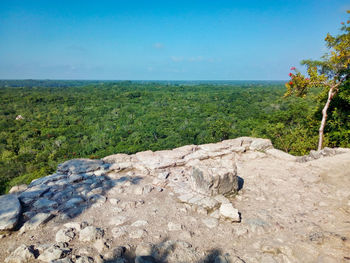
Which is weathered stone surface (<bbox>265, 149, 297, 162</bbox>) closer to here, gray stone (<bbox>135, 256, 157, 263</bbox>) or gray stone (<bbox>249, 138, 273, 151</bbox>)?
gray stone (<bbox>249, 138, 273, 151</bbox>)

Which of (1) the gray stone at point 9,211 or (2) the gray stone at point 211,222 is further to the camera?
(2) the gray stone at point 211,222

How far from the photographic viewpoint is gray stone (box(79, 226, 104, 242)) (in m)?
3.00

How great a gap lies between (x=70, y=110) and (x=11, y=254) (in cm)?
4564

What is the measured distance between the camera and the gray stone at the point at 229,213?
135 inches

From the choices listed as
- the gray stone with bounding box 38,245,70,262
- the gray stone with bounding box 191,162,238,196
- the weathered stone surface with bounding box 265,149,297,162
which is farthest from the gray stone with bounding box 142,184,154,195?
the weathered stone surface with bounding box 265,149,297,162

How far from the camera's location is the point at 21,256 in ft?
8.55

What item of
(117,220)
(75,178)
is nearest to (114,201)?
(117,220)

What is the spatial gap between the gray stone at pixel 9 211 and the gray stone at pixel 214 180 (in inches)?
121

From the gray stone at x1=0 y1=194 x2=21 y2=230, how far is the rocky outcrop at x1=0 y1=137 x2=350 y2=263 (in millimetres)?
13

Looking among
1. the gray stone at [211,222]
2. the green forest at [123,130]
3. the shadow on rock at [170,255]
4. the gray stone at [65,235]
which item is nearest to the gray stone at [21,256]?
the gray stone at [65,235]

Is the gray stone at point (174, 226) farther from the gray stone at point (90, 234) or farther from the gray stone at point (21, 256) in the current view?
the gray stone at point (21, 256)

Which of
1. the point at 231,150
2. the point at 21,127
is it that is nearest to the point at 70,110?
the point at 21,127

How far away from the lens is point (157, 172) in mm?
5355

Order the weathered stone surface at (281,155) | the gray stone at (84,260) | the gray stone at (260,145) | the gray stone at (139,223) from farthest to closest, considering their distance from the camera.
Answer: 1. the gray stone at (260,145)
2. the weathered stone surface at (281,155)
3. the gray stone at (139,223)
4. the gray stone at (84,260)
